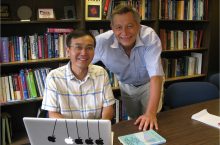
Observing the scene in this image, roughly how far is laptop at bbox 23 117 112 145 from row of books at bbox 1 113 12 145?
164cm

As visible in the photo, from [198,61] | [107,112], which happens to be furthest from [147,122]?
[198,61]

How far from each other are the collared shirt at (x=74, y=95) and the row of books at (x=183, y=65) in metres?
1.96

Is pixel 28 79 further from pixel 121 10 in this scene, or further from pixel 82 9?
pixel 121 10

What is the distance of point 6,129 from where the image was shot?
2566 mm

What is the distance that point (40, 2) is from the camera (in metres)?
2.69

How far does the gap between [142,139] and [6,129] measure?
5.80ft

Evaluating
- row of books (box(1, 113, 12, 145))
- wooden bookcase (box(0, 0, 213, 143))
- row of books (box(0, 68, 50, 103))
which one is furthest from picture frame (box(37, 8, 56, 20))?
row of books (box(1, 113, 12, 145))

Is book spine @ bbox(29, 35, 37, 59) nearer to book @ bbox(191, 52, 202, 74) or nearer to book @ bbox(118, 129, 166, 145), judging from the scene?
book @ bbox(118, 129, 166, 145)

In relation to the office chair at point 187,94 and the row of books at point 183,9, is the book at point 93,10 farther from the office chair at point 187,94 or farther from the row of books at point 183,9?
the office chair at point 187,94

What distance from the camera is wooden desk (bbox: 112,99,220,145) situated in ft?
4.30

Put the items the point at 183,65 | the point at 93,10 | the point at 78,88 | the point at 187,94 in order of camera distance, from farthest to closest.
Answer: the point at 183,65 → the point at 93,10 → the point at 187,94 → the point at 78,88

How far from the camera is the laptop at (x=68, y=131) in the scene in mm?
1018

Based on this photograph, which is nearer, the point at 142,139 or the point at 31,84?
the point at 142,139

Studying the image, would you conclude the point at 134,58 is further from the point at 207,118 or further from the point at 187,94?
the point at 207,118
